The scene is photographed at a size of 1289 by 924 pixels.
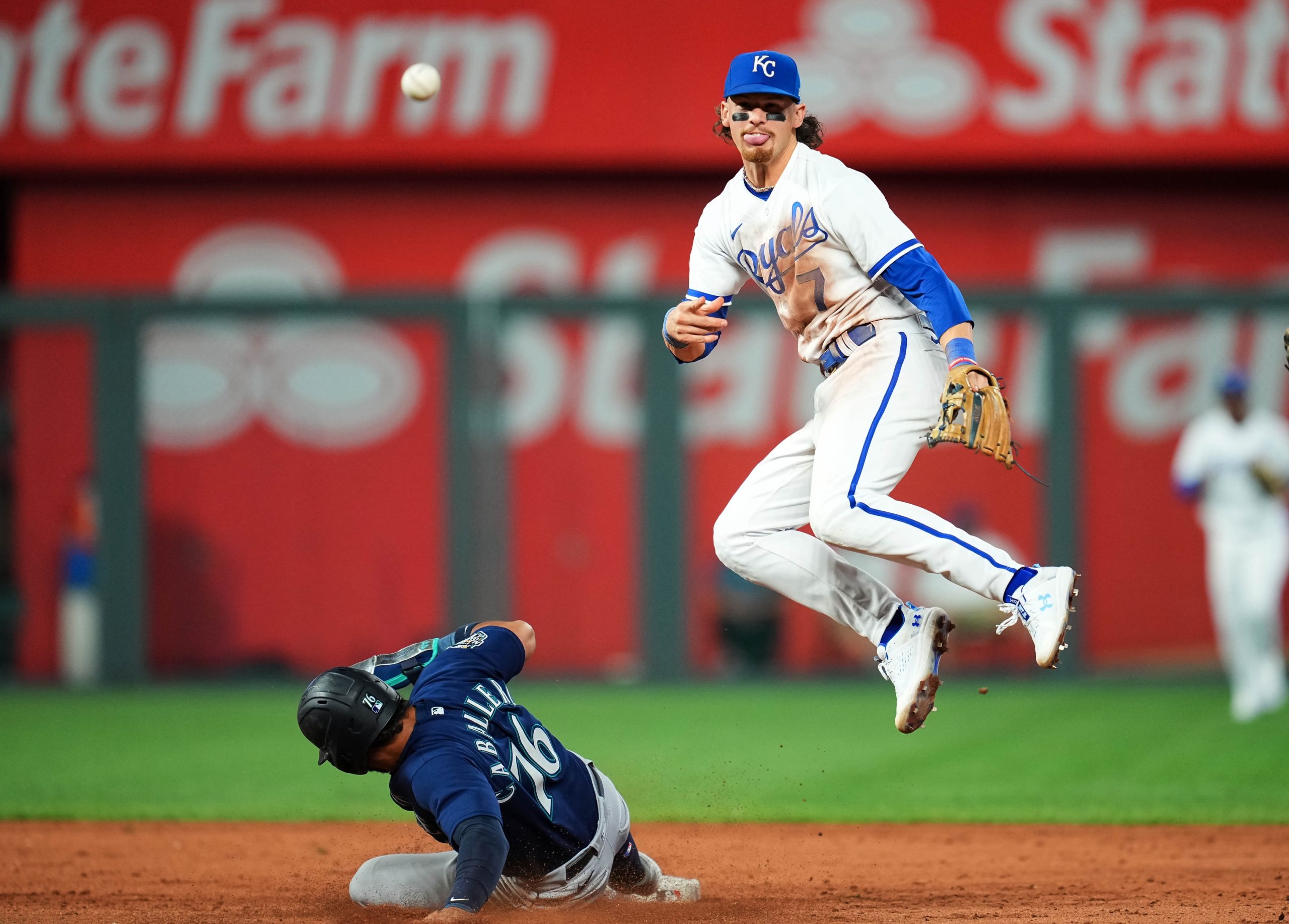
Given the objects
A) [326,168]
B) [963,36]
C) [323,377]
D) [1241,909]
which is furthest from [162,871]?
[963,36]

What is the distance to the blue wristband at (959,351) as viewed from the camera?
445 cm

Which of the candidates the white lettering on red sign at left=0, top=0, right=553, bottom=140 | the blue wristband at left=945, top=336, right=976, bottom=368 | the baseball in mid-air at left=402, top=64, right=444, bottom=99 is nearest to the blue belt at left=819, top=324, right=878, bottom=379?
the blue wristband at left=945, top=336, right=976, bottom=368

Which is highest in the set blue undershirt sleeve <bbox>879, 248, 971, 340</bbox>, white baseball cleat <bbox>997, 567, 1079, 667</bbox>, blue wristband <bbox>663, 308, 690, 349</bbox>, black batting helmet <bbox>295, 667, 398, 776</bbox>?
blue undershirt sleeve <bbox>879, 248, 971, 340</bbox>

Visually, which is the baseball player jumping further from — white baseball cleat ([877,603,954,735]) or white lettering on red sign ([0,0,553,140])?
white lettering on red sign ([0,0,553,140])

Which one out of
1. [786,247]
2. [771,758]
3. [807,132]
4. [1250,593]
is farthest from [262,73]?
[786,247]

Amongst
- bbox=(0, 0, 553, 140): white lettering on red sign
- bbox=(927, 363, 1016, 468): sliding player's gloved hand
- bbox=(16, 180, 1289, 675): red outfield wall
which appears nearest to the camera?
bbox=(927, 363, 1016, 468): sliding player's gloved hand

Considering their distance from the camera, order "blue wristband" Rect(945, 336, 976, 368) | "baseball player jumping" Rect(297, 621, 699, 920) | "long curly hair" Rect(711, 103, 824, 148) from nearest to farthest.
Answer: "baseball player jumping" Rect(297, 621, 699, 920) < "blue wristband" Rect(945, 336, 976, 368) < "long curly hair" Rect(711, 103, 824, 148)

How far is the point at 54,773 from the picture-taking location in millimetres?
8195

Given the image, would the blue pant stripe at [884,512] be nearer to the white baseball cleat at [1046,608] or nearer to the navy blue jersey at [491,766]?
the white baseball cleat at [1046,608]

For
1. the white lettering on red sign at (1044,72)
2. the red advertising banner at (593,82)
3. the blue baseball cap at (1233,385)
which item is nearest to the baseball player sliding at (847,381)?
the blue baseball cap at (1233,385)

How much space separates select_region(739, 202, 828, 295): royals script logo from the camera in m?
4.65

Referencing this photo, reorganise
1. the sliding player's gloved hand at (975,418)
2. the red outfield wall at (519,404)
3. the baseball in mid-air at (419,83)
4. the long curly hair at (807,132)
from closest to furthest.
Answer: the sliding player's gloved hand at (975,418), the long curly hair at (807,132), the baseball in mid-air at (419,83), the red outfield wall at (519,404)

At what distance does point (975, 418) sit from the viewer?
433 cm

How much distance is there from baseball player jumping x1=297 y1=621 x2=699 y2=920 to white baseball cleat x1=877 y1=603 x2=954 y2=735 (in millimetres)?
994
